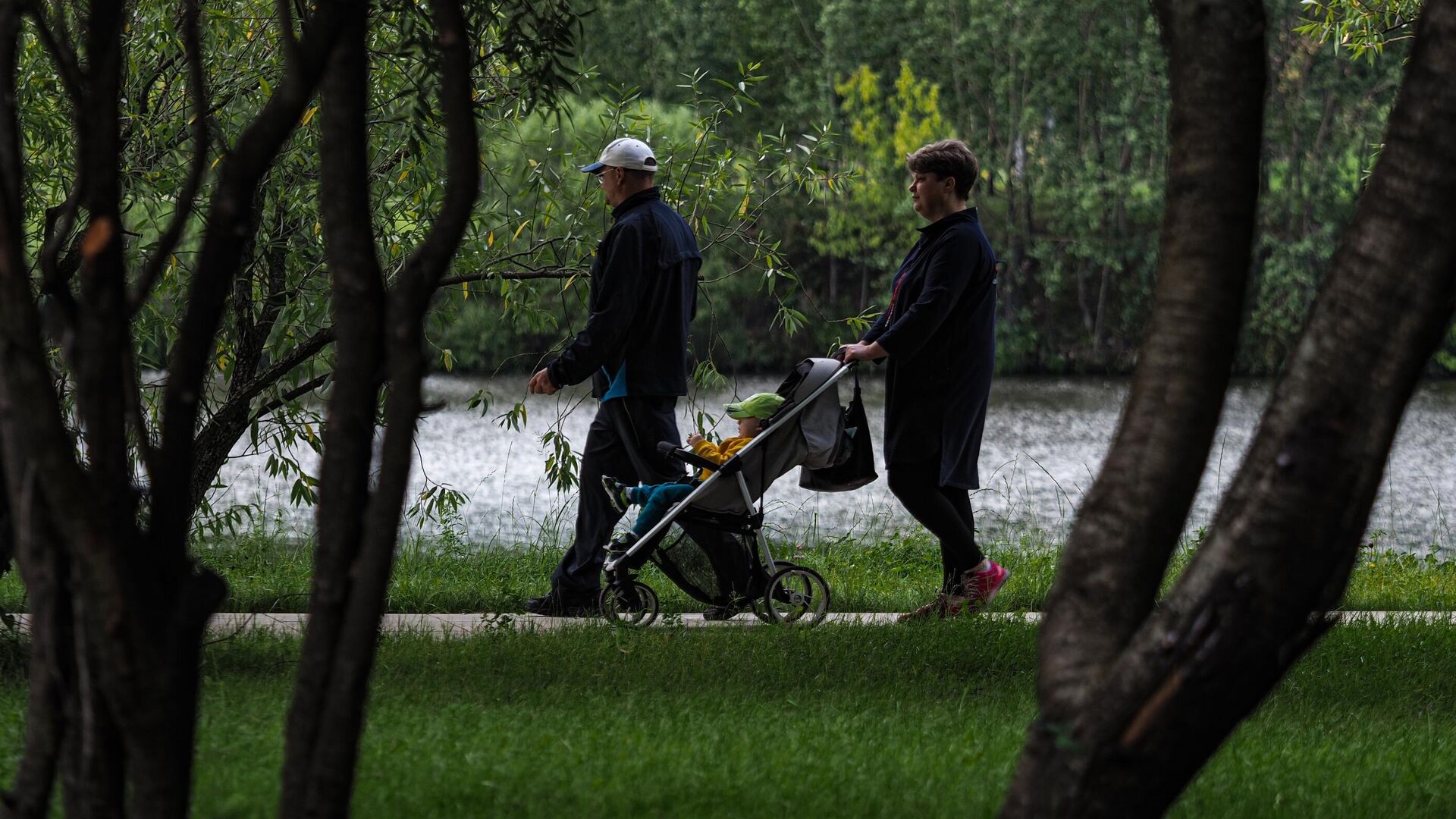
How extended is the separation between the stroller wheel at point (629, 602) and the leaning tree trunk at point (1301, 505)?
3.40m

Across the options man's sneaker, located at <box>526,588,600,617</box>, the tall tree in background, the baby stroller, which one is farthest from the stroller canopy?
the tall tree in background

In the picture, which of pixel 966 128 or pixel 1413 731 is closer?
pixel 1413 731

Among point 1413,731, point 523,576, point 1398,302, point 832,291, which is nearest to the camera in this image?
point 1398,302

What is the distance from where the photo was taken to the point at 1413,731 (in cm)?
502

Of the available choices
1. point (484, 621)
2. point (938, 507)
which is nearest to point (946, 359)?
point (938, 507)

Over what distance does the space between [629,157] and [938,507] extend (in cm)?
195

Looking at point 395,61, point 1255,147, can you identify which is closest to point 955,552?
point 395,61

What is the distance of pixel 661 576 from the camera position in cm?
822

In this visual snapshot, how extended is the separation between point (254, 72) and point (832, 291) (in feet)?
108

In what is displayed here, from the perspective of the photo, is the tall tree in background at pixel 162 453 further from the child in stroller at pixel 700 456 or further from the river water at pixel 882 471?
the river water at pixel 882 471

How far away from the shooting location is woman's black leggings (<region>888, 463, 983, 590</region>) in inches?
256

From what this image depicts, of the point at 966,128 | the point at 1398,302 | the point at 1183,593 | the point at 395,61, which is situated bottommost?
the point at 1183,593

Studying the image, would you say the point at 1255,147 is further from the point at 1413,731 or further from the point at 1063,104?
the point at 1063,104

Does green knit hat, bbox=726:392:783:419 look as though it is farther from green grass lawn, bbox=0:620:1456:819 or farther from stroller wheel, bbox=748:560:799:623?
green grass lawn, bbox=0:620:1456:819
